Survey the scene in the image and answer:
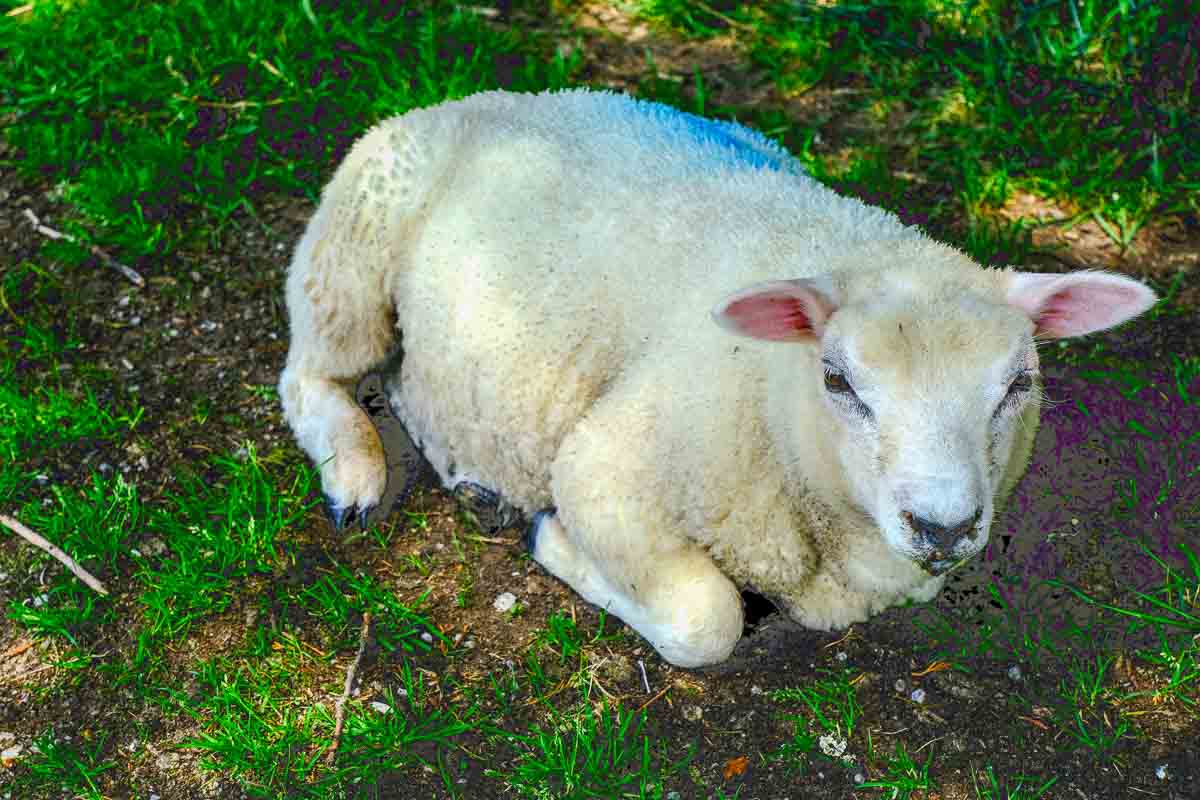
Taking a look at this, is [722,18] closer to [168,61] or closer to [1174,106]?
[1174,106]

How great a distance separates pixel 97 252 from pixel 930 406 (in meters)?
3.24

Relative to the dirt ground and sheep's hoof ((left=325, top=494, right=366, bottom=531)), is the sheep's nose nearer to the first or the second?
the dirt ground

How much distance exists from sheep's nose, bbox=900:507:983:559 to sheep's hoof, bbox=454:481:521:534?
1525 mm

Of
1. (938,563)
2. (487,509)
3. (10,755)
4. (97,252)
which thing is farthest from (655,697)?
(97,252)

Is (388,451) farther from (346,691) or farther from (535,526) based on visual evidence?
(346,691)

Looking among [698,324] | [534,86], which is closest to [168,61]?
[534,86]

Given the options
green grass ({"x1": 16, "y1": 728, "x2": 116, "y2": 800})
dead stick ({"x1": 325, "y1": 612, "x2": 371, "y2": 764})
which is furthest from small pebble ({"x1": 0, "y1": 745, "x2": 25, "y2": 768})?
dead stick ({"x1": 325, "y1": 612, "x2": 371, "y2": 764})

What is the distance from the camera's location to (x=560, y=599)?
378 cm

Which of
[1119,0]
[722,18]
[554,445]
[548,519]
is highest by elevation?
[1119,0]

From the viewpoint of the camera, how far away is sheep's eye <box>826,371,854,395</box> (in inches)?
113

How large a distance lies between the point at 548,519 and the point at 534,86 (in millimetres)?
2078

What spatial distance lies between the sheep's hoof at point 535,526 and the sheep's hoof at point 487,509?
0.10 m

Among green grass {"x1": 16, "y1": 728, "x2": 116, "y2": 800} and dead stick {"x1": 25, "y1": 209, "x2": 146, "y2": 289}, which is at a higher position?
dead stick {"x1": 25, "y1": 209, "x2": 146, "y2": 289}

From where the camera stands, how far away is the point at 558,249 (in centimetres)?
359
